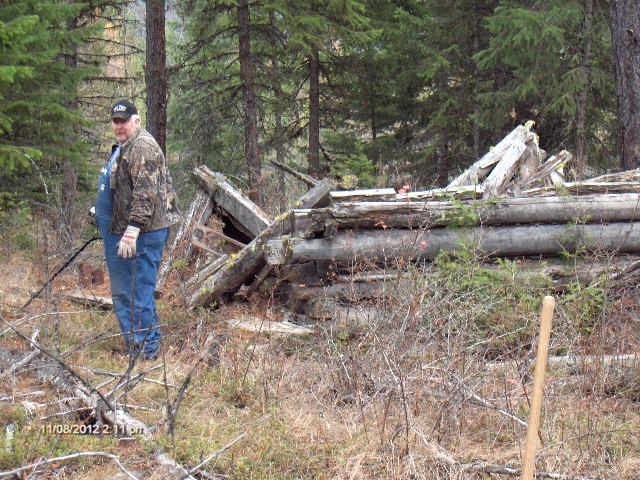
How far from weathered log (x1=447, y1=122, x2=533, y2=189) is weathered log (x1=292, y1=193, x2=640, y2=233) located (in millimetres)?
1006

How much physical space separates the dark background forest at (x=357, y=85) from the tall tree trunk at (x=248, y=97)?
3 centimetres

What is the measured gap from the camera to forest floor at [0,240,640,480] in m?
3.81

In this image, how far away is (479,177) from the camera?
8.33 m

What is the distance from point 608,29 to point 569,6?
0.94 m

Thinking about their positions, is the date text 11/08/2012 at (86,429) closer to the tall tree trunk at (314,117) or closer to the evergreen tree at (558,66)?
the evergreen tree at (558,66)

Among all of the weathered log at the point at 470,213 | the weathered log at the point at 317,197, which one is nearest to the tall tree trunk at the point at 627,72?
the weathered log at the point at 470,213

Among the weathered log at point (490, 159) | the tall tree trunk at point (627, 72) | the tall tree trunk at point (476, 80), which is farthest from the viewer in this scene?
the tall tree trunk at point (476, 80)

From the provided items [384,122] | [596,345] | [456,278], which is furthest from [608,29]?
[596,345]

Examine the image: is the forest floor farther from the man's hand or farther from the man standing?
the man's hand

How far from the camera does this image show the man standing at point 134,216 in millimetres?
5715

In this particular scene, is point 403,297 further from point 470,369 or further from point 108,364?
point 108,364

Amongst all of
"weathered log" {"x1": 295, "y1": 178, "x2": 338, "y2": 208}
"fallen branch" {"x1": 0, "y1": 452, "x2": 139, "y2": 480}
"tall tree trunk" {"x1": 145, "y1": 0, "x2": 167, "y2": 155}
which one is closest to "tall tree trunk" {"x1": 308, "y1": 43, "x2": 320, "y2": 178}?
"tall tree trunk" {"x1": 145, "y1": 0, "x2": 167, "y2": 155}

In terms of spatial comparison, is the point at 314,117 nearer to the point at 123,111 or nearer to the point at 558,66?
the point at 558,66

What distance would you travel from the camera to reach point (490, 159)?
8336 millimetres
